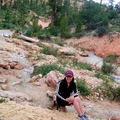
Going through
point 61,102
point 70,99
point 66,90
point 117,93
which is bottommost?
point 117,93

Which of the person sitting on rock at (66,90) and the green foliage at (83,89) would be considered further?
the green foliage at (83,89)

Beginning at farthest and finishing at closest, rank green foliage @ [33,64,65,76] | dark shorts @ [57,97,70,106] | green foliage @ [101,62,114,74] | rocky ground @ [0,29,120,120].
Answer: green foliage @ [101,62,114,74]
green foliage @ [33,64,65,76]
dark shorts @ [57,97,70,106]
rocky ground @ [0,29,120,120]

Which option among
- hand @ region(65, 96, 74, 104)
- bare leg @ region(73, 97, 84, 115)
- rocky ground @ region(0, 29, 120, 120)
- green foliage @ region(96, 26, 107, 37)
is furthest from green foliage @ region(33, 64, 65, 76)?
green foliage @ region(96, 26, 107, 37)

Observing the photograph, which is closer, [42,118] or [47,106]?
[42,118]

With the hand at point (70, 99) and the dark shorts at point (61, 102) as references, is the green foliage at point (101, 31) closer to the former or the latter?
the dark shorts at point (61, 102)

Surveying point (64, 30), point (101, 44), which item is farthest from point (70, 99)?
point (64, 30)

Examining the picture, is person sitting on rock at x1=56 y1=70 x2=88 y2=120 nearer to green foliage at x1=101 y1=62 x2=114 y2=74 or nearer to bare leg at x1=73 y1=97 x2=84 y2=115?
bare leg at x1=73 y1=97 x2=84 y2=115

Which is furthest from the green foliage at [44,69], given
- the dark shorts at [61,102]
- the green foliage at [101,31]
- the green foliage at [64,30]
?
the green foliage at [101,31]

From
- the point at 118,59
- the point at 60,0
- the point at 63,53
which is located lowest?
the point at 118,59

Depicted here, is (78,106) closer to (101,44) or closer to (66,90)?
(66,90)

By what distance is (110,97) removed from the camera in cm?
782

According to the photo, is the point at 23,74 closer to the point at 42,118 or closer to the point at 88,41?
the point at 42,118

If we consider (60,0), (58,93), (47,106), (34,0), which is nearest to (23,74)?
(47,106)

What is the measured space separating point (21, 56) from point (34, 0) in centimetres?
4043
